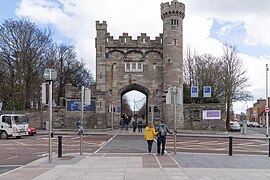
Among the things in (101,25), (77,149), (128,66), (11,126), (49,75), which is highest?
(101,25)

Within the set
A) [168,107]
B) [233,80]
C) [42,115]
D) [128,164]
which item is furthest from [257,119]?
[128,164]

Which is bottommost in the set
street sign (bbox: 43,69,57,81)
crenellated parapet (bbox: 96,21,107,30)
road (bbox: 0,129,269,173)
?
road (bbox: 0,129,269,173)

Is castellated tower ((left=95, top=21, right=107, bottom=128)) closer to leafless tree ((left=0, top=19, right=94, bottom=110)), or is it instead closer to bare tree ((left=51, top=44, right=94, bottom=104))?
leafless tree ((left=0, top=19, right=94, bottom=110))

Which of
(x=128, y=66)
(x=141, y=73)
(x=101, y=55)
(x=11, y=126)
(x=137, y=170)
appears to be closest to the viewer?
(x=137, y=170)

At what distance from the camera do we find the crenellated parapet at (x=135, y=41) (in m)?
43.8

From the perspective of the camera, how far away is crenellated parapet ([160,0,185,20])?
137ft

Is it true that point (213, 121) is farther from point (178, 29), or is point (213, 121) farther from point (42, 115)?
point (42, 115)

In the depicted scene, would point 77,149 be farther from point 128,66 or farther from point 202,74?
point 202,74

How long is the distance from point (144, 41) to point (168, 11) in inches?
186

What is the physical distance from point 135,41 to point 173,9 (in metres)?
6.09

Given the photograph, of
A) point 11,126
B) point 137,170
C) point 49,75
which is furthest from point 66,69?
point 137,170

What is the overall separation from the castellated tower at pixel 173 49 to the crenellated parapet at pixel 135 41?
194 centimetres

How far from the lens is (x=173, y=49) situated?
41.8m

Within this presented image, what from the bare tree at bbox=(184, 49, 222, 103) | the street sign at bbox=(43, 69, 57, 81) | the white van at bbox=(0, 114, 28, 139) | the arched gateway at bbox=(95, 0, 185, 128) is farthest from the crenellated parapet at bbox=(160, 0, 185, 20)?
the street sign at bbox=(43, 69, 57, 81)
